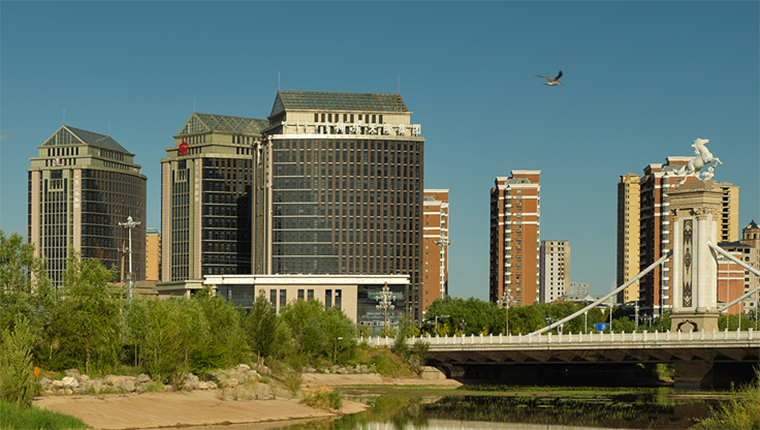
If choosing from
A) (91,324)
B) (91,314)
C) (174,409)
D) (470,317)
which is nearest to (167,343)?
(91,324)

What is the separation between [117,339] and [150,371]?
338 centimetres

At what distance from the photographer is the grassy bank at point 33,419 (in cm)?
4828

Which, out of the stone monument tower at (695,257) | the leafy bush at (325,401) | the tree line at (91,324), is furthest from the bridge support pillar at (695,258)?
the tree line at (91,324)

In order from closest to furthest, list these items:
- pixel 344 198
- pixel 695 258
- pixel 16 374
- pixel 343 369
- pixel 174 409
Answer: pixel 16 374, pixel 174 409, pixel 343 369, pixel 695 258, pixel 344 198

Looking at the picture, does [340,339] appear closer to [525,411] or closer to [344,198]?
[525,411]

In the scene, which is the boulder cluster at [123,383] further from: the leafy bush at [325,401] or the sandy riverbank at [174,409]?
the leafy bush at [325,401]

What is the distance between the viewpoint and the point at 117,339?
70.9 meters

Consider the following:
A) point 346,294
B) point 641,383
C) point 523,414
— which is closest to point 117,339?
point 523,414

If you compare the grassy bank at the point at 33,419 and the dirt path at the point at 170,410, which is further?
the dirt path at the point at 170,410

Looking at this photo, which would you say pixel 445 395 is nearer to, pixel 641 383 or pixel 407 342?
pixel 407 342

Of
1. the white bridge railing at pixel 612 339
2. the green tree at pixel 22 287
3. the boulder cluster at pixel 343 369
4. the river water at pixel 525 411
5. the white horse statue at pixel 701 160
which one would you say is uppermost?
the white horse statue at pixel 701 160

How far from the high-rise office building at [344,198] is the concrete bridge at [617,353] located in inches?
2790

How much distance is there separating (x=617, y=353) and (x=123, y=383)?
174ft

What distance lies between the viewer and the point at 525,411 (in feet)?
254
